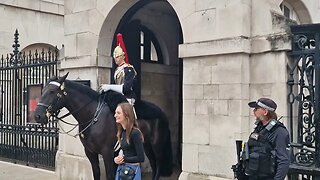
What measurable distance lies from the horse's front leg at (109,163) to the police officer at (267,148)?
103 inches


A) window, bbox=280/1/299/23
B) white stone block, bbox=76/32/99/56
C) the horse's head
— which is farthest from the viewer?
white stone block, bbox=76/32/99/56

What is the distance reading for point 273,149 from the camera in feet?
14.4

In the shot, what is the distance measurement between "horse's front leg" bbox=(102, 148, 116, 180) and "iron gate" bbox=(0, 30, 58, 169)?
13.8 feet

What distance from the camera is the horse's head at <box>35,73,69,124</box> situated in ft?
21.3

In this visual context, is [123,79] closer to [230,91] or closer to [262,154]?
[230,91]

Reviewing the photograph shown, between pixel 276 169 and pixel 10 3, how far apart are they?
15704mm

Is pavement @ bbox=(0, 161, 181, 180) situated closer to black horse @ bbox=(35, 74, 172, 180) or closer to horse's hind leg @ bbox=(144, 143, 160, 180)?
horse's hind leg @ bbox=(144, 143, 160, 180)

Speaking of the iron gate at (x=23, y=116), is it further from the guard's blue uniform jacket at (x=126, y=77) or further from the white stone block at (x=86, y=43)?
the guard's blue uniform jacket at (x=126, y=77)

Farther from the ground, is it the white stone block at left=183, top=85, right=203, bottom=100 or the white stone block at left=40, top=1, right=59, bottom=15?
the white stone block at left=40, top=1, right=59, bottom=15

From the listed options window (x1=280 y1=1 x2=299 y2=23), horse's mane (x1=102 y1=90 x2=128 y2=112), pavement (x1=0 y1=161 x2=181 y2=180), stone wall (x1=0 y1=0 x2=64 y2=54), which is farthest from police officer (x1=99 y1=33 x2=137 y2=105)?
stone wall (x1=0 y1=0 x2=64 y2=54)

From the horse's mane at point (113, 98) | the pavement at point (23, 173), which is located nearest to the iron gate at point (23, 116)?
the pavement at point (23, 173)

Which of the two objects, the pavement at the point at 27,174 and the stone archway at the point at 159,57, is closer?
the stone archway at the point at 159,57

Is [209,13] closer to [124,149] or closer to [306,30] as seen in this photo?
[306,30]

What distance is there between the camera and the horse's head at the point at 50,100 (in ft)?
21.3
